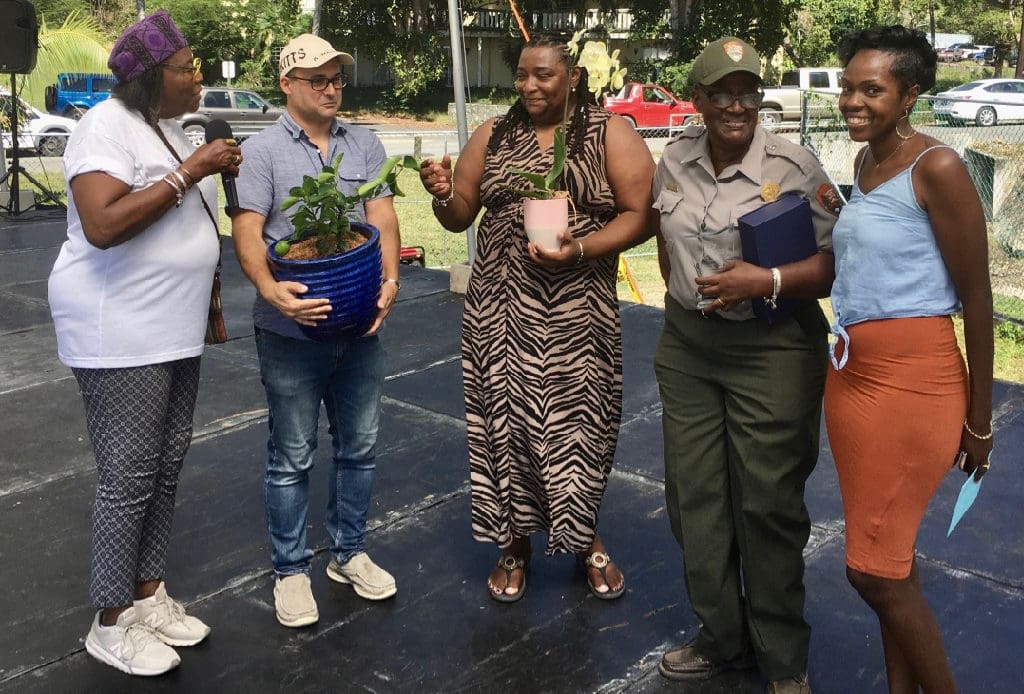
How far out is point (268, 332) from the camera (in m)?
3.08

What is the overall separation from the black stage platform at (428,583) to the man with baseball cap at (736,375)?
23 centimetres

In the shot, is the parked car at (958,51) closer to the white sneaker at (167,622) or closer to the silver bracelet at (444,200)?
the silver bracelet at (444,200)

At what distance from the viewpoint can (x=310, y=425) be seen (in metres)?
3.13

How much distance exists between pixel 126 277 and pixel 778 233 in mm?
1645

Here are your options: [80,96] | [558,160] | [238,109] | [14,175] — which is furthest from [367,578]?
[238,109]

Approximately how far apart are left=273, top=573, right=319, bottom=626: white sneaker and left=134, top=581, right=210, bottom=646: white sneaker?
22cm

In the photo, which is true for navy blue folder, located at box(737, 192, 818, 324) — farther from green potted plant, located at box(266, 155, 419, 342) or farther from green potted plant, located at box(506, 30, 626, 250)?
green potted plant, located at box(266, 155, 419, 342)

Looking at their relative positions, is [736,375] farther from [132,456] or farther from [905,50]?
[132,456]

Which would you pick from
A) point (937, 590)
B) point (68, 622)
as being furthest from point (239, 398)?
point (937, 590)

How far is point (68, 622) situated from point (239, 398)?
227cm

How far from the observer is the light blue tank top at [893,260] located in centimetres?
231

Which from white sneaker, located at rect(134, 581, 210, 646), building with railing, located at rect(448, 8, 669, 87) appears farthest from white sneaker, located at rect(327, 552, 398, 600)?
building with railing, located at rect(448, 8, 669, 87)

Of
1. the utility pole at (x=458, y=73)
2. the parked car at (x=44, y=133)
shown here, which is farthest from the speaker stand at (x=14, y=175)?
the parked car at (x=44, y=133)

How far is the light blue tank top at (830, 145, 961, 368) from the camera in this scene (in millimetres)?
2314
